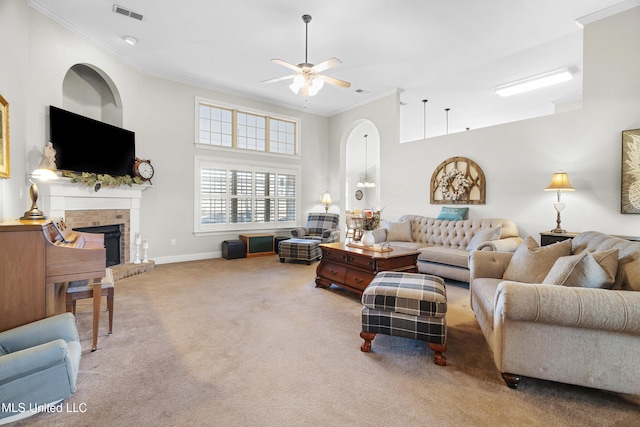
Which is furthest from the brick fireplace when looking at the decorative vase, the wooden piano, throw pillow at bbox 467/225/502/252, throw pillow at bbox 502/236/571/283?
throw pillow at bbox 467/225/502/252

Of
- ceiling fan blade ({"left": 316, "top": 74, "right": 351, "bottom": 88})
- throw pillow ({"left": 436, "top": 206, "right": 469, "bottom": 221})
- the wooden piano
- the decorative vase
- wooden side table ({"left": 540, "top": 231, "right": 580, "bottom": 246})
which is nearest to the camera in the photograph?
the wooden piano

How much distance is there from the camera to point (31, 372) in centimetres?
155

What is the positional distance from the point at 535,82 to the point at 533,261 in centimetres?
437

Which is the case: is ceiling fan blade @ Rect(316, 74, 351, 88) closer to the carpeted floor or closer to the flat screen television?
the carpeted floor

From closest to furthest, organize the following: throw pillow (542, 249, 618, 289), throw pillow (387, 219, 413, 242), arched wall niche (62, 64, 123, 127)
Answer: throw pillow (542, 249, 618, 289) < arched wall niche (62, 64, 123, 127) < throw pillow (387, 219, 413, 242)

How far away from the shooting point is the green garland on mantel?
159 inches

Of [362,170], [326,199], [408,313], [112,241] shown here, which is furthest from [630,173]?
[362,170]

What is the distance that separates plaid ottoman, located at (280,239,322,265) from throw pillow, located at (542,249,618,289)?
13.0ft

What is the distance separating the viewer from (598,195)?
3.85 metres

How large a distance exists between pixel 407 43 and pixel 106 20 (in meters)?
3.91

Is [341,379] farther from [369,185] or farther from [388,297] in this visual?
[369,185]

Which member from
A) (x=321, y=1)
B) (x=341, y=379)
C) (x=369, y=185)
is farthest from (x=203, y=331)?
(x=369, y=185)

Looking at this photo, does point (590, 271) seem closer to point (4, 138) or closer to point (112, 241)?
point (4, 138)

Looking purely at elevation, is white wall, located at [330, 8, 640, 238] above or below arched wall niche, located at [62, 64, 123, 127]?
below
